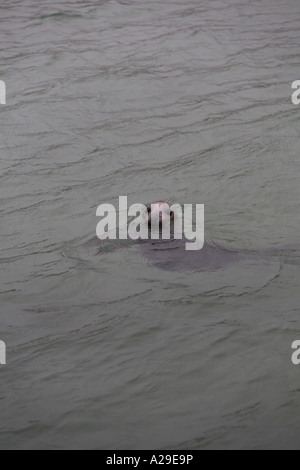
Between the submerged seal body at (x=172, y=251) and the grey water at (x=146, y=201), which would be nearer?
the grey water at (x=146, y=201)

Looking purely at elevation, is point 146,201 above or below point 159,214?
above

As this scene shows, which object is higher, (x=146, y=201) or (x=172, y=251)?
(x=146, y=201)

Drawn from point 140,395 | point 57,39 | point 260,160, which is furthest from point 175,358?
point 57,39

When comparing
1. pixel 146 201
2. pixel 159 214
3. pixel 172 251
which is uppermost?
pixel 146 201

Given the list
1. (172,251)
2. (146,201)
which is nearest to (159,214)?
(172,251)

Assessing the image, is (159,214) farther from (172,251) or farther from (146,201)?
(146,201)

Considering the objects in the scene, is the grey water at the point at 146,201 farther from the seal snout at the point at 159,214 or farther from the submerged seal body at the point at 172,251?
the seal snout at the point at 159,214

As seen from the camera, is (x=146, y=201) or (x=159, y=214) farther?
(x=146, y=201)

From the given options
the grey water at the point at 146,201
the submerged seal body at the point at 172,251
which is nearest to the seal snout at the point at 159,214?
the submerged seal body at the point at 172,251

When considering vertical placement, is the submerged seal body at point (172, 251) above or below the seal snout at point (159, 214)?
below
